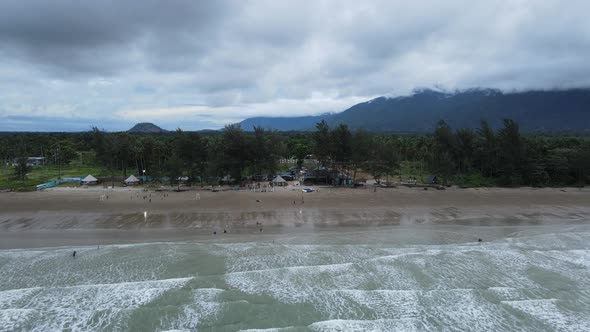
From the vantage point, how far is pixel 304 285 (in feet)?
45.5

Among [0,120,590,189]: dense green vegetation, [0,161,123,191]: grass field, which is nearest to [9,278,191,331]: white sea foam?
[0,120,590,189]: dense green vegetation

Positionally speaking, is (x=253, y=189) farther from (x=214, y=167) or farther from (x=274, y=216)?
(x=274, y=216)

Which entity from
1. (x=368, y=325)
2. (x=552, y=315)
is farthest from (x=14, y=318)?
(x=552, y=315)

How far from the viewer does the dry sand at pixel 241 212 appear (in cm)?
2127

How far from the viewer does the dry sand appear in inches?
837

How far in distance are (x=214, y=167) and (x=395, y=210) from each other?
2219cm

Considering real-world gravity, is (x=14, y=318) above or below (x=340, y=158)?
below

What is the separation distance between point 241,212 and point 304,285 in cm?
1327

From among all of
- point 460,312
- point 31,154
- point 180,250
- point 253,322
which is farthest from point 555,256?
point 31,154

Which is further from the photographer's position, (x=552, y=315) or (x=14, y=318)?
(x=552, y=315)

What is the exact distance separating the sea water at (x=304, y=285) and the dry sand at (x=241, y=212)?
2.45m

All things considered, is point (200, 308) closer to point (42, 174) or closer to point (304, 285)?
point (304, 285)

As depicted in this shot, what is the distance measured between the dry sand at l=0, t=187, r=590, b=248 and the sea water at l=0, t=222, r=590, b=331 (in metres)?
2.45

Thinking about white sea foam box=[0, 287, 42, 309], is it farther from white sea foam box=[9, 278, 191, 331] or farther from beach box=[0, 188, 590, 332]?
white sea foam box=[9, 278, 191, 331]
